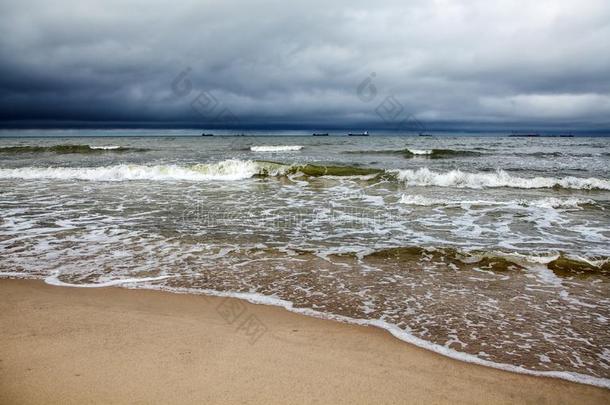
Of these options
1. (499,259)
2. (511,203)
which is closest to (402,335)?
(499,259)

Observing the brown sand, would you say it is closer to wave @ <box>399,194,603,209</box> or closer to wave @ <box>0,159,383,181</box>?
wave @ <box>399,194,603,209</box>

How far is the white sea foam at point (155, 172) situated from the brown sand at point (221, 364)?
694 inches

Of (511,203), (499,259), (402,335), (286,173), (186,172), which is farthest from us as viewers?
(286,173)

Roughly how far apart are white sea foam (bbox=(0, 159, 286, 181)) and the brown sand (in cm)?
1763

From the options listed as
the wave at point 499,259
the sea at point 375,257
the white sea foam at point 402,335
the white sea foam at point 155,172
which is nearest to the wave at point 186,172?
the white sea foam at point 155,172

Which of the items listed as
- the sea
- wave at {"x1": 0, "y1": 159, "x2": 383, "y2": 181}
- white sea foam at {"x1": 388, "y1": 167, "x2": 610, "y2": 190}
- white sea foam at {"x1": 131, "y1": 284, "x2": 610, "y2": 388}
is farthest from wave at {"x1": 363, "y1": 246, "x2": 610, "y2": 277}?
wave at {"x1": 0, "y1": 159, "x2": 383, "y2": 181}

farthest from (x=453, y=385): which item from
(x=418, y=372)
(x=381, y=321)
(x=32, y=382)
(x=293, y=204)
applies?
(x=293, y=204)

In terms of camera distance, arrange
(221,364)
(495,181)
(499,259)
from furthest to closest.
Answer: (495,181) < (499,259) < (221,364)

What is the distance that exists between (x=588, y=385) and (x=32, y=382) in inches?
177

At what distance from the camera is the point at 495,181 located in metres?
19.7

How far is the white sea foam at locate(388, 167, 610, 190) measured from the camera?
61.6ft

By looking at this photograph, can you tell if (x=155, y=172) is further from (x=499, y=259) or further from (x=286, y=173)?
(x=499, y=259)

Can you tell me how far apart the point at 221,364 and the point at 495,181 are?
18778mm

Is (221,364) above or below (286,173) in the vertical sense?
above
